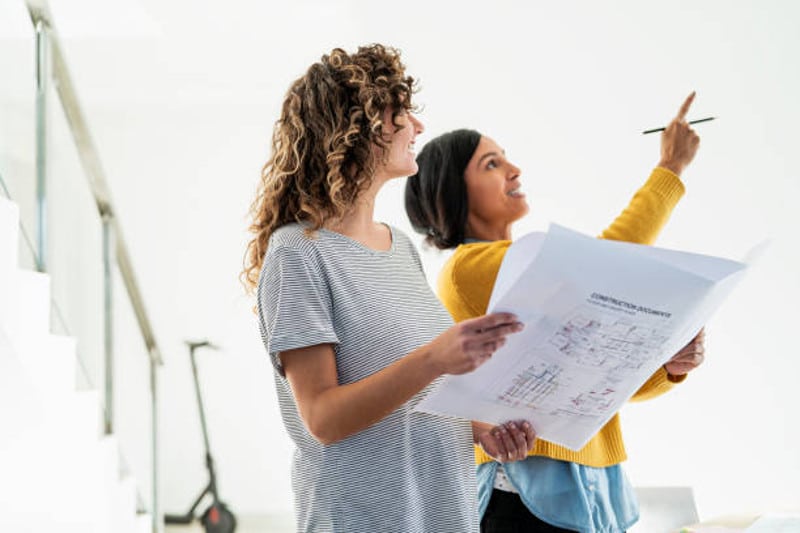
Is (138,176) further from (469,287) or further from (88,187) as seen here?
(469,287)

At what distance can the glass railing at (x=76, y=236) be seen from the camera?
2352mm

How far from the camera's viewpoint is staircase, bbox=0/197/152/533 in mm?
2150

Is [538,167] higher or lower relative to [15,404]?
higher

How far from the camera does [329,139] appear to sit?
1.17 meters

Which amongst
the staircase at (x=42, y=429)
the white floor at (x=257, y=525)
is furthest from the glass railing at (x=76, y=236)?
the white floor at (x=257, y=525)

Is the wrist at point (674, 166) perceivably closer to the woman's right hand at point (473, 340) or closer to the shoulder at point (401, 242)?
the shoulder at point (401, 242)

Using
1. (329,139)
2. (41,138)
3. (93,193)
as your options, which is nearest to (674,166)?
(329,139)

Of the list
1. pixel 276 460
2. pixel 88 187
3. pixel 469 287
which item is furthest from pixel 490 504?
pixel 276 460

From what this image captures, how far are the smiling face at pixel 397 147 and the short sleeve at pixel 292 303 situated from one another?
21 centimetres

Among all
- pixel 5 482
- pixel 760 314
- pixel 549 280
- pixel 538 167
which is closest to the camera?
pixel 549 280

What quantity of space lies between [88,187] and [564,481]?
6.70 ft

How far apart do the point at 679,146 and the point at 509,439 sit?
55cm

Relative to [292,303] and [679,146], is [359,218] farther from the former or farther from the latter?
[679,146]

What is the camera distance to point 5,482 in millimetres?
2477
